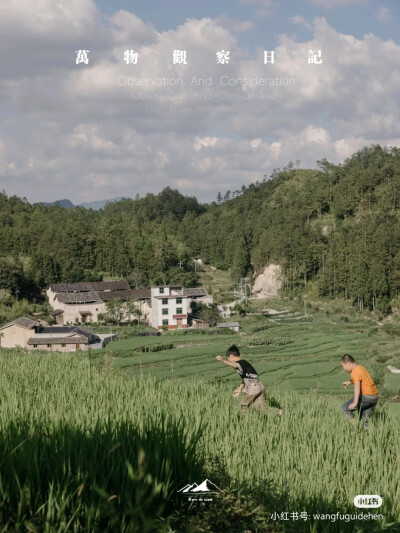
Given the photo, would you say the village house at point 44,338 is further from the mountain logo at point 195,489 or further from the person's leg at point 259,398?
the mountain logo at point 195,489

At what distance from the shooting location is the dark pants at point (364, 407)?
6.01 m

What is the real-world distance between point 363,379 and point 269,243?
226ft

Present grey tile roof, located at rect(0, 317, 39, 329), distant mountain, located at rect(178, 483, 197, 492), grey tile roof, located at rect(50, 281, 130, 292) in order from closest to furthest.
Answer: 1. distant mountain, located at rect(178, 483, 197, 492)
2. grey tile roof, located at rect(0, 317, 39, 329)
3. grey tile roof, located at rect(50, 281, 130, 292)

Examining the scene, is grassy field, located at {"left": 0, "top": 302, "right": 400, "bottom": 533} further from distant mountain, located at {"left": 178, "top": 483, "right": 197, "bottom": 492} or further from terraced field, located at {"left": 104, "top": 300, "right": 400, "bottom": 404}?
terraced field, located at {"left": 104, "top": 300, "right": 400, "bottom": 404}

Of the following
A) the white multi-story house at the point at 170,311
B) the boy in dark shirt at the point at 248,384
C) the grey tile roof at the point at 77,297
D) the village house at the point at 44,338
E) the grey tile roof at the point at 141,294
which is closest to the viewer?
the boy in dark shirt at the point at 248,384

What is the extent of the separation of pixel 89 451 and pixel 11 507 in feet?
1.88

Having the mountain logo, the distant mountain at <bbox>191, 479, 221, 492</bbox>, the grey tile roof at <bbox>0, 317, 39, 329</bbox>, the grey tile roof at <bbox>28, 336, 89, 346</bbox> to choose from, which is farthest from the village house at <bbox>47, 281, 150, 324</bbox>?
the mountain logo

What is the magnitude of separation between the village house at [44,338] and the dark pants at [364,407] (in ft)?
96.7

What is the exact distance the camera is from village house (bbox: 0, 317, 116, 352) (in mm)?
34781

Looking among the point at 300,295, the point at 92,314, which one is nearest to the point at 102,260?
the point at 92,314

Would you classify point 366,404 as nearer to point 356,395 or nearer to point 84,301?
point 356,395

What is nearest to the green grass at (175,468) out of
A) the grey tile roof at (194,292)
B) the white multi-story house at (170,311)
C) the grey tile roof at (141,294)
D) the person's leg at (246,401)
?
the person's leg at (246,401)

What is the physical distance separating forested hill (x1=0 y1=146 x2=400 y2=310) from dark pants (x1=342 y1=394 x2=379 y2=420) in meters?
48.3

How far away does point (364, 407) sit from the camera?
6094 millimetres
